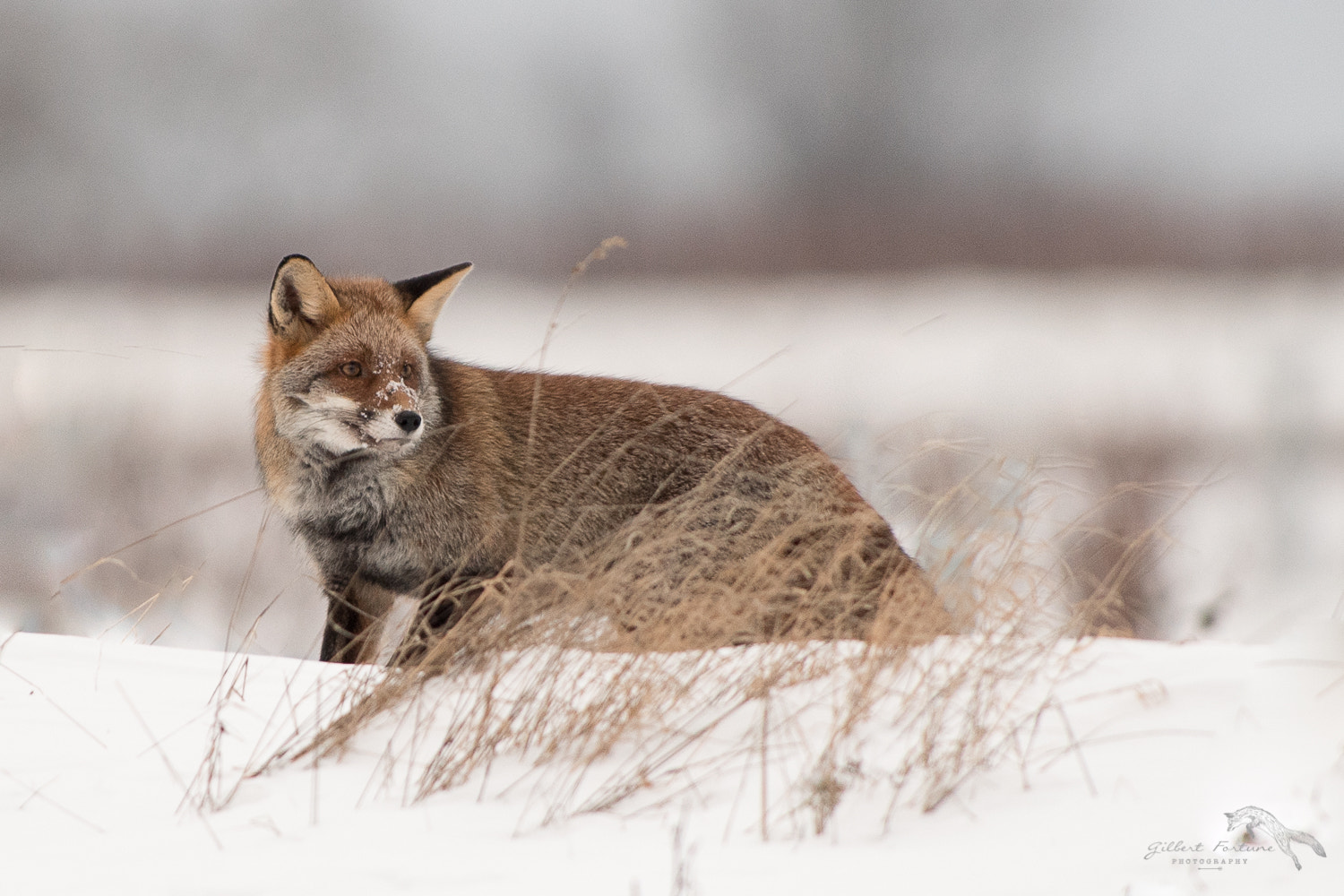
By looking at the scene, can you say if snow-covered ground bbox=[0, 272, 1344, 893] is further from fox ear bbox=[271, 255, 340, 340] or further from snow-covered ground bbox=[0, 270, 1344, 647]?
fox ear bbox=[271, 255, 340, 340]

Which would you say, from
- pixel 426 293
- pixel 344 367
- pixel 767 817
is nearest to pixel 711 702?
pixel 767 817

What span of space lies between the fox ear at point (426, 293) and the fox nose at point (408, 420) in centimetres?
67

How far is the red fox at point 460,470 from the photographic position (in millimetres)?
4688

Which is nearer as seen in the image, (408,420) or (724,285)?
(408,420)

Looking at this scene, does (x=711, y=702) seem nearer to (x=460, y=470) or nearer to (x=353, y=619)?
(x=460, y=470)

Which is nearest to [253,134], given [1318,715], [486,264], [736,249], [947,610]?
[486,264]

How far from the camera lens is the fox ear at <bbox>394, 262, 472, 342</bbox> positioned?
5137 mm

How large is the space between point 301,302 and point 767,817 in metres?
3.20

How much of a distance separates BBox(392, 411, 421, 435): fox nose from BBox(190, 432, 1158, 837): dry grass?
1.06 metres

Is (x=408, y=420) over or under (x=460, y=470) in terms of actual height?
over

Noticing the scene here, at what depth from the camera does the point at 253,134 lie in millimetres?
16703

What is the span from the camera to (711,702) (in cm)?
344

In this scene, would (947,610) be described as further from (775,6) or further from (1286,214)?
(775,6)

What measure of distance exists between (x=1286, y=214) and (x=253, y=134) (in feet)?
47.5
